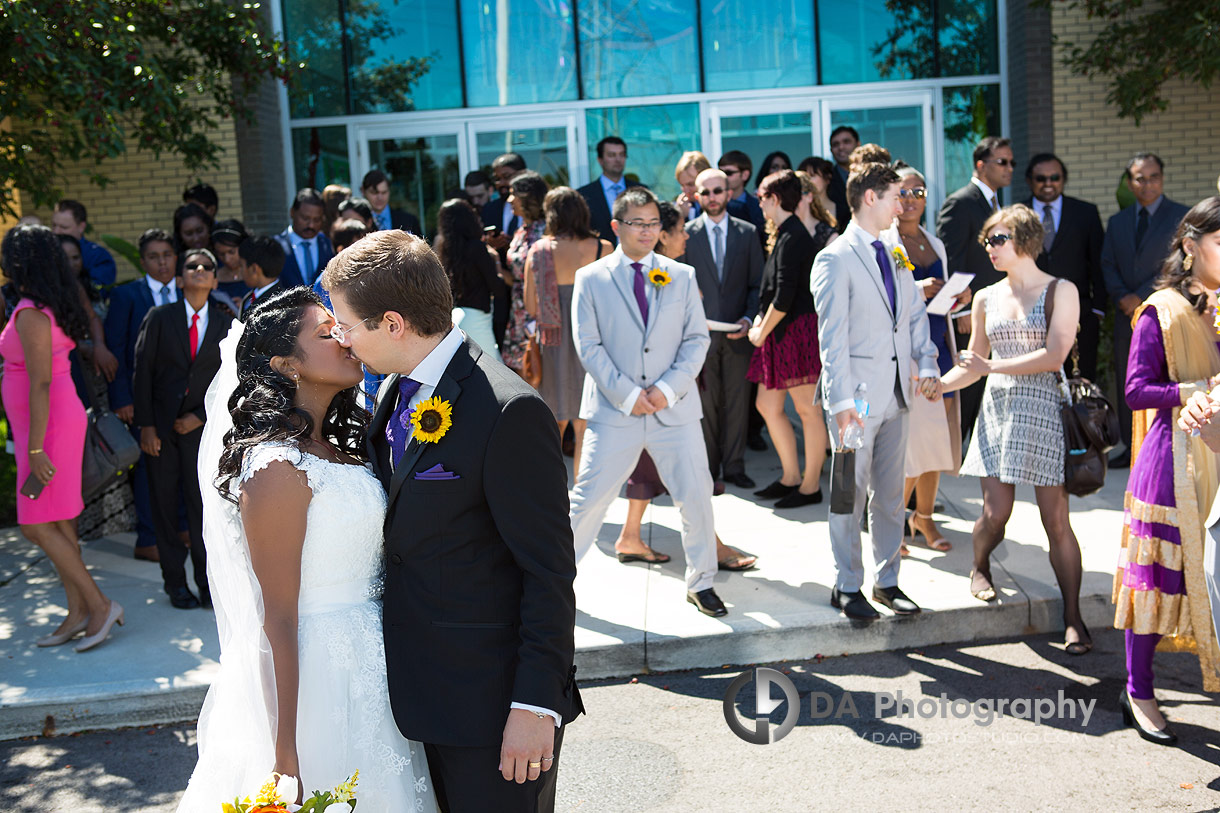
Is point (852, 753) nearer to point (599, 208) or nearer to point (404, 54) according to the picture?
point (599, 208)

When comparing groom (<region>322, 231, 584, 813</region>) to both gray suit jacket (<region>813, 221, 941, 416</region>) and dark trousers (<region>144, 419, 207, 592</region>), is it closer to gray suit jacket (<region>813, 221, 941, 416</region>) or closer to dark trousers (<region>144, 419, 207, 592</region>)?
gray suit jacket (<region>813, 221, 941, 416</region>)

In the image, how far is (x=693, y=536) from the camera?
18.5ft

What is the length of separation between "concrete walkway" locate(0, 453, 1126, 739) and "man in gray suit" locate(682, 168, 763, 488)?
4.71 feet

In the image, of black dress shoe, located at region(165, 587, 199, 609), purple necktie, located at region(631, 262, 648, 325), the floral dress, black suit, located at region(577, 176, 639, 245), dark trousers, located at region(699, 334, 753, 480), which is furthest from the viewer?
black suit, located at region(577, 176, 639, 245)

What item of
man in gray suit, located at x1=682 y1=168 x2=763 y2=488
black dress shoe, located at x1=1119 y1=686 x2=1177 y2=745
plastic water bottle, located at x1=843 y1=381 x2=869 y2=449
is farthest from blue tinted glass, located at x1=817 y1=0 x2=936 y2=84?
black dress shoe, located at x1=1119 y1=686 x2=1177 y2=745

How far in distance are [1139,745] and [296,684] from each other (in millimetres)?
3409

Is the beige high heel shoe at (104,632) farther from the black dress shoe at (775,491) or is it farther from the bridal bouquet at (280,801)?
the black dress shoe at (775,491)

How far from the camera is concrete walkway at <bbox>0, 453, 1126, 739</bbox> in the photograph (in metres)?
5.11

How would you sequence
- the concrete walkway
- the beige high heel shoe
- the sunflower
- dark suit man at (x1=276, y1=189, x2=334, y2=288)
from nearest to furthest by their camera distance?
1. the sunflower
2. the concrete walkway
3. the beige high heel shoe
4. dark suit man at (x1=276, y1=189, x2=334, y2=288)

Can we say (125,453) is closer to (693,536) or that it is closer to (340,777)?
(693,536)

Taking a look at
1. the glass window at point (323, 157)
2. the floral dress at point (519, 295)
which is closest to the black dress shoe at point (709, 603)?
the floral dress at point (519, 295)

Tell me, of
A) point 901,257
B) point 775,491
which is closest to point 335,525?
point 901,257

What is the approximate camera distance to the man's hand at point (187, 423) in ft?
20.0

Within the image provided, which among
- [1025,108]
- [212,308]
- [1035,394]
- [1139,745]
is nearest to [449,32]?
[1025,108]
